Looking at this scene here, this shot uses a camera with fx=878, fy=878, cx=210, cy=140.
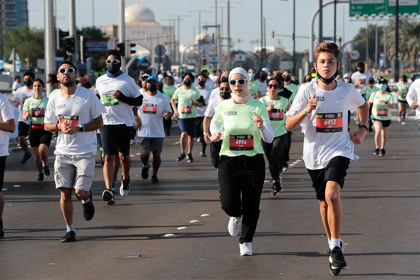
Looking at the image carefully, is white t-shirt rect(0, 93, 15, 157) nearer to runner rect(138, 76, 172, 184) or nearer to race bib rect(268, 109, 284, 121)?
runner rect(138, 76, 172, 184)

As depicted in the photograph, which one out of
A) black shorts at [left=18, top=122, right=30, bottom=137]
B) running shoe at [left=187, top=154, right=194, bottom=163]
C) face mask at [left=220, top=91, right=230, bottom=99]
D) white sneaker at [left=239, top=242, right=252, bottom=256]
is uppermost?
face mask at [left=220, top=91, right=230, bottom=99]

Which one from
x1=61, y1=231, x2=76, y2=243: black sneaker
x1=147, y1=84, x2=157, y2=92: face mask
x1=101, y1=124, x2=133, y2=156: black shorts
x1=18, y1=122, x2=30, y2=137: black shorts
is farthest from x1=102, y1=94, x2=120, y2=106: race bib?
x1=18, y1=122, x2=30, y2=137: black shorts

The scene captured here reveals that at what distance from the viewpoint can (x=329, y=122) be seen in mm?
7523

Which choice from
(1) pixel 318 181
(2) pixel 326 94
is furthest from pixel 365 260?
(2) pixel 326 94

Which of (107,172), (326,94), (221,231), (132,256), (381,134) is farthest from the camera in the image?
(381,134)

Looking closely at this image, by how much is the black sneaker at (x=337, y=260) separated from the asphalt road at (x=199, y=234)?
0.30 feet

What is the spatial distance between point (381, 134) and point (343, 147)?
1171 cm

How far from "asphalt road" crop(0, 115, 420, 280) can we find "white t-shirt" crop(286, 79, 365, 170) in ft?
3.11

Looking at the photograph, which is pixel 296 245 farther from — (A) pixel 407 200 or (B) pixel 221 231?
(A) pixel 407 200

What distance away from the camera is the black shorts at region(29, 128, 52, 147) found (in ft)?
48.8

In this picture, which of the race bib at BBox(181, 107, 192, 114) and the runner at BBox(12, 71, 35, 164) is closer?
the runner at BBox(12, 71, 35, 164)

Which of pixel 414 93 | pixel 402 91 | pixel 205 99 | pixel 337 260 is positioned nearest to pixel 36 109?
pixel 205 99

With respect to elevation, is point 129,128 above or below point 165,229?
above

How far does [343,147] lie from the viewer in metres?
7.56
